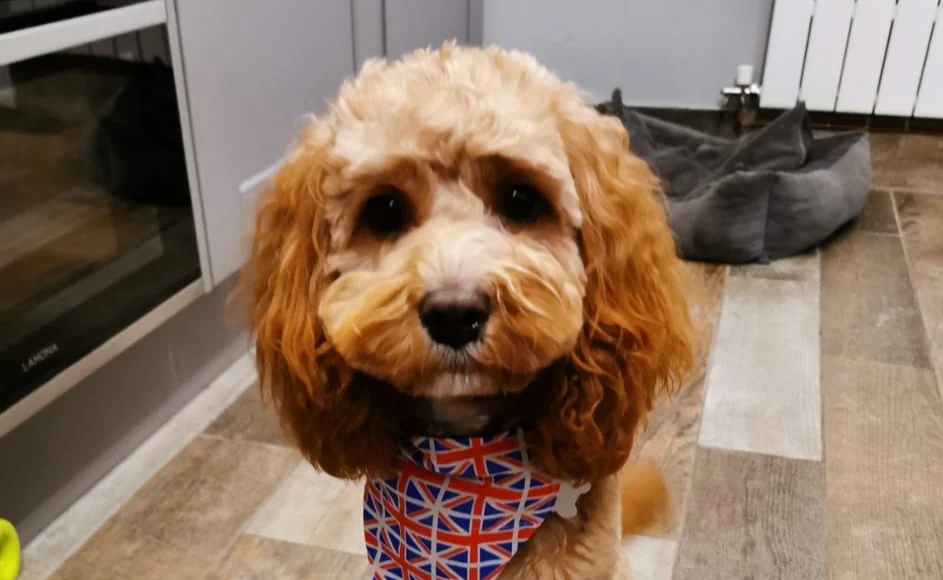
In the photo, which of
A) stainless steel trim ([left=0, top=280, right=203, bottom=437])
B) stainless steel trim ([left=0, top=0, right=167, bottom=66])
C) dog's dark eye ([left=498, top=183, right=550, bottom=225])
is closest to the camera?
dog's dark eye ([left=498, top=183, right=550, bottom=225])

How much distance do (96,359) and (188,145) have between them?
39 centimetres

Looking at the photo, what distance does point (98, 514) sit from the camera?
5.07 ft

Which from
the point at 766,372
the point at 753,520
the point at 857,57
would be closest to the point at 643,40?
the point at 857,57

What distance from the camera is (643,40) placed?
130 inches

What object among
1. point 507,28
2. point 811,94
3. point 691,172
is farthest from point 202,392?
point 811,94

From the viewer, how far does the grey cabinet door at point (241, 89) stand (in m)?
1.61

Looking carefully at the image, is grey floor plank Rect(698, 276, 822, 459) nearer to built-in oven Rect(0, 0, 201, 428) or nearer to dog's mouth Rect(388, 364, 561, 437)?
dog's mouth Rect(388, 364, 561, 437)

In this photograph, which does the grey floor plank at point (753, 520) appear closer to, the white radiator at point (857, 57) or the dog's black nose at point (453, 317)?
the dog's black nose at point (453, 317)

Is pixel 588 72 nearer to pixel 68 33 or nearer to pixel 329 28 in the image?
pixel 329 28

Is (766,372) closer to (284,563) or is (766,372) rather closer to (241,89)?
(284,563)

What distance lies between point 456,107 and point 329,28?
127 centimetres

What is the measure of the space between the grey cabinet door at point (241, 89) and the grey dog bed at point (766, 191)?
0.73 m

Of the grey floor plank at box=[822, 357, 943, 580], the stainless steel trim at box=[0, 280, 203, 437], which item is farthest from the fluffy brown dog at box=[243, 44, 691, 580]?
the grey floor plank at box=[822, 357, 943, 580]

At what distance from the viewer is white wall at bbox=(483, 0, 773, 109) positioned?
322 centimetres
